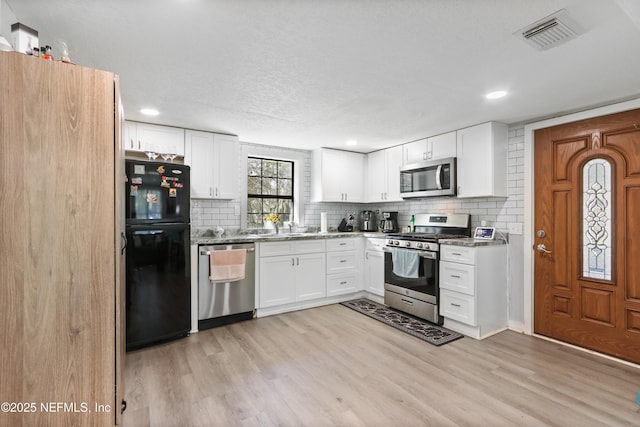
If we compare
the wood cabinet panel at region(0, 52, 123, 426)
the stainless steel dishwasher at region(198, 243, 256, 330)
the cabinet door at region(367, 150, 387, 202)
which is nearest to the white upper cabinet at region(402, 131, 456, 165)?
the cabinet door at region(367, 150, 387, 202)

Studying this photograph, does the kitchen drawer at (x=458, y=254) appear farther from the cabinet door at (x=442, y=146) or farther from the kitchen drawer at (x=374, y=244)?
the cabinet door at (x=442, y=146)

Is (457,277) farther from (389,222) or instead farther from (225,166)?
(225,166)

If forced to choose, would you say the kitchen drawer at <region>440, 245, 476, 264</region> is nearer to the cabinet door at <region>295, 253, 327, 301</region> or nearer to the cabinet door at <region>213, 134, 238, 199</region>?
the cabinet door at <region>295, 253, 327, 301</region>

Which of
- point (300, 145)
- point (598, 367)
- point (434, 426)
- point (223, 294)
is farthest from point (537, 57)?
point (223, 294)

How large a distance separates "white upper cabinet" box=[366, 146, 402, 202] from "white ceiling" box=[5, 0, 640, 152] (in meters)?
1.30

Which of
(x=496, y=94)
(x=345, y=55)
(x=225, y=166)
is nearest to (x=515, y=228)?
(x=496, y=94)

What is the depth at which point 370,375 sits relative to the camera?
2342 millimetres

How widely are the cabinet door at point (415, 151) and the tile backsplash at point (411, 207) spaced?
561mm

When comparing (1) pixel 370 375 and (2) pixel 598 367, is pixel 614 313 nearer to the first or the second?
(2) pixel 598 367

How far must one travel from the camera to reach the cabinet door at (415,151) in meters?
3.98

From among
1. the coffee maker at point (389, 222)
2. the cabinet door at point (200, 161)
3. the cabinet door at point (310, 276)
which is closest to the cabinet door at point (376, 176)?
the coffee maker at point (389, 222)

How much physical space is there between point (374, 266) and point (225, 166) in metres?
2.40

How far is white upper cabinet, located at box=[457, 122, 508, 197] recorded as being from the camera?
3.25 m

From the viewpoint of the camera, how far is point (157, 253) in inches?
114
